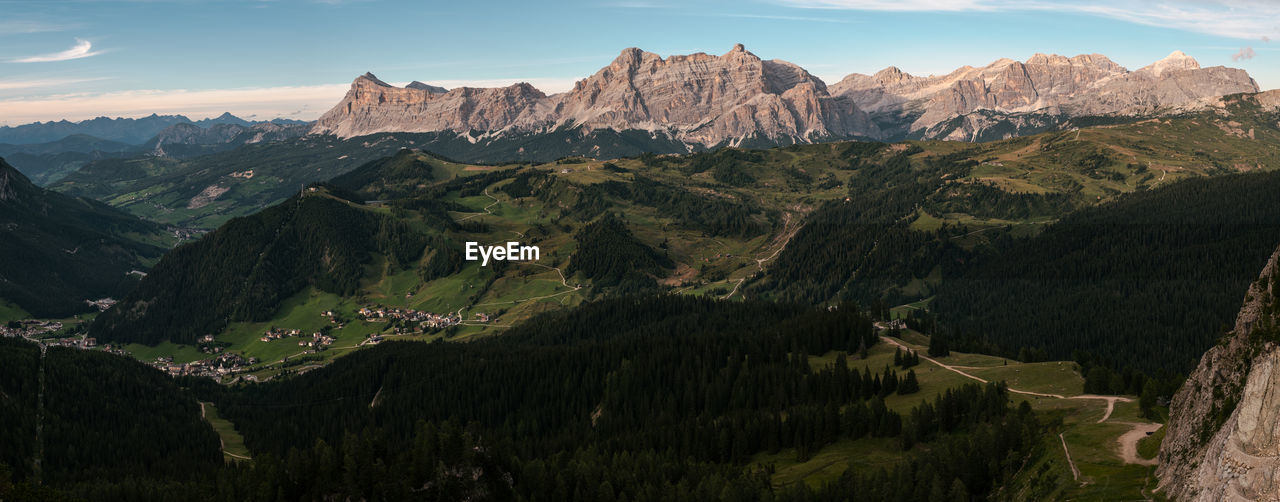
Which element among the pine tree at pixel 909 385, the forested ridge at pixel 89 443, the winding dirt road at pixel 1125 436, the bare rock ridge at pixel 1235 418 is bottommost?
the forested ridge at pixel 89 443

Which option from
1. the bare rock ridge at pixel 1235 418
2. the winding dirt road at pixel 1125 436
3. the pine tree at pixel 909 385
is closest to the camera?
the bare rock ridge at pixel 1235 418

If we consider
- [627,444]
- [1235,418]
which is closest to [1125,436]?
[1235,418]

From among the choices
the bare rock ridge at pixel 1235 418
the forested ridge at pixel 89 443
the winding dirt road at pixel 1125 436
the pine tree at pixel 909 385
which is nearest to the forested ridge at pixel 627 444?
the forested ridge at pixel 89 443

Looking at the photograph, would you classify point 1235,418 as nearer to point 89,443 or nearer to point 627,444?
point 627,444

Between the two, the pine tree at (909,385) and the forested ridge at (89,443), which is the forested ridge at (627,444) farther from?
the pine tree at (909,385)

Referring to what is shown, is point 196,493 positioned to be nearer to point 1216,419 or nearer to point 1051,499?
point 1051,499

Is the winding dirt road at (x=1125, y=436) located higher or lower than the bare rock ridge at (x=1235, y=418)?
lower

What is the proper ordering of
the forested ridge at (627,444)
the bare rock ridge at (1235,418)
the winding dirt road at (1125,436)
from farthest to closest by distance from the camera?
the forested ridge at (627,444), the winding dirt road at (1125,436), the bare rock ridge at (1235,418)

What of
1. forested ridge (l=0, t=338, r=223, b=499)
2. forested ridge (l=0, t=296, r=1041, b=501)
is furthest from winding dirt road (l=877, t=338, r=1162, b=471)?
forested ridge (l=0, t=338, r=223, b=499)

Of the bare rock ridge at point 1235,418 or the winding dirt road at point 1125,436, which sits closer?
the bare rock ridge at point 1235,418

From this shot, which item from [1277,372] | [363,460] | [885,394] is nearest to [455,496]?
[363,460]
